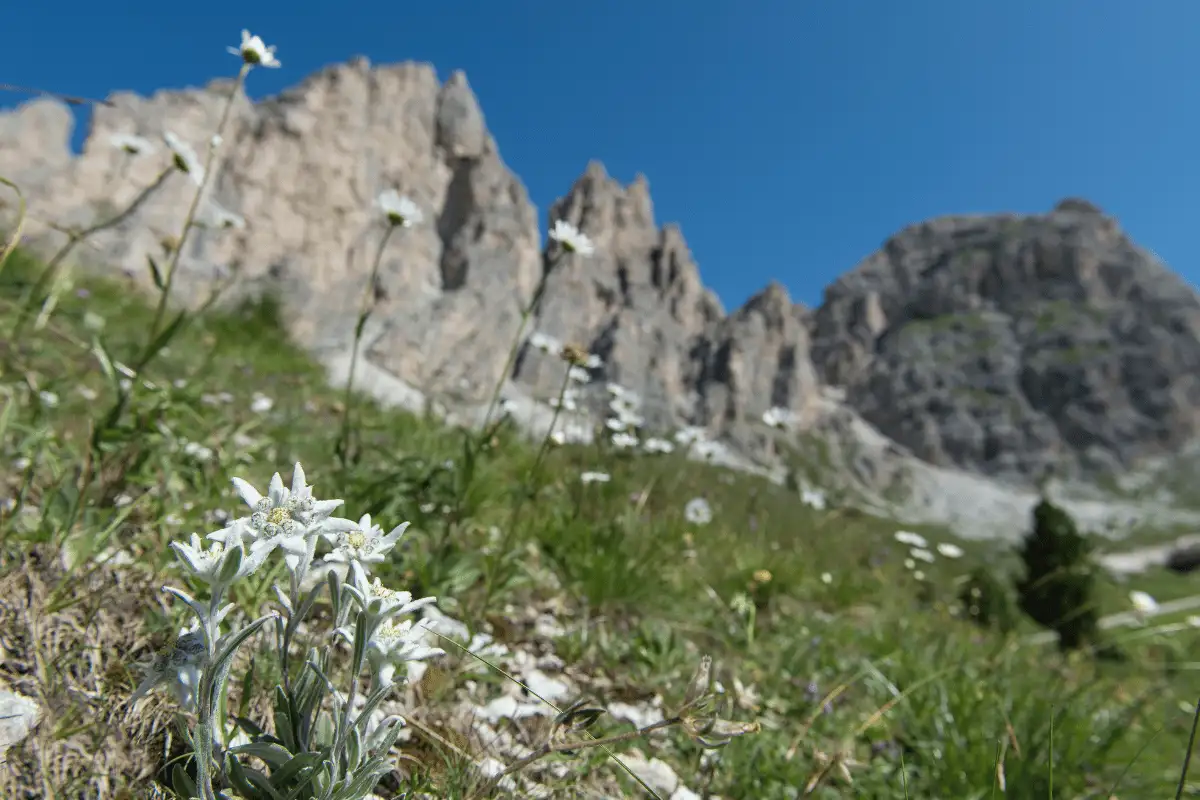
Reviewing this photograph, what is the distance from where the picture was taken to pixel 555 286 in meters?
140

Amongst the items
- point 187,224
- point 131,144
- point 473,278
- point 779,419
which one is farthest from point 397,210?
point 473,278

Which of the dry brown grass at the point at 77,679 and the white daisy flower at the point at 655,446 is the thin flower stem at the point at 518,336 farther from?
the white daisy flower at the point at 655,446

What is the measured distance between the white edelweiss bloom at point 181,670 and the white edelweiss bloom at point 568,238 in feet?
8.99

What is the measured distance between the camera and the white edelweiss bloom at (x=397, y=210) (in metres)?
2.98

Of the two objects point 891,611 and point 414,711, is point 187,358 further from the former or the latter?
point 891,611

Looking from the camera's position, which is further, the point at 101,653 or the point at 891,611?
the point at 891,611

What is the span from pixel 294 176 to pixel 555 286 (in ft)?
206

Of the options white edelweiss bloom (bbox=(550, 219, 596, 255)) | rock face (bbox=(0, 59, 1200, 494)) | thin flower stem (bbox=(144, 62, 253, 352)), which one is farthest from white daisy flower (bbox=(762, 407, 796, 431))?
thin flower stem (bbox=(144, 62, 253, 352))

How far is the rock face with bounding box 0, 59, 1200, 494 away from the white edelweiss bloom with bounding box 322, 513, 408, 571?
70.4 inches

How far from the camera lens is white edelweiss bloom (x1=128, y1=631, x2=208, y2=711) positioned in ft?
3.61

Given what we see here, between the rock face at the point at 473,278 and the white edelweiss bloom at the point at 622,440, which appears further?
the rock face at the point at 473,278

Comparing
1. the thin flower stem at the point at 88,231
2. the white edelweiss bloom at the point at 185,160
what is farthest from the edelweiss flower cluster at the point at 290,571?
the white edelweiss bloom at the point at 185,160

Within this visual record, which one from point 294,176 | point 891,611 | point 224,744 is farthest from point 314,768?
point 294,176

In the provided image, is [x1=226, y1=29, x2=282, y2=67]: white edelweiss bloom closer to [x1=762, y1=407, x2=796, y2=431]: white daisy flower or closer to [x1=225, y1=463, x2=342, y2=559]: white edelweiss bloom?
[x1=225, y1=463, x2=342, y2=559]: white edelweiss bloom
